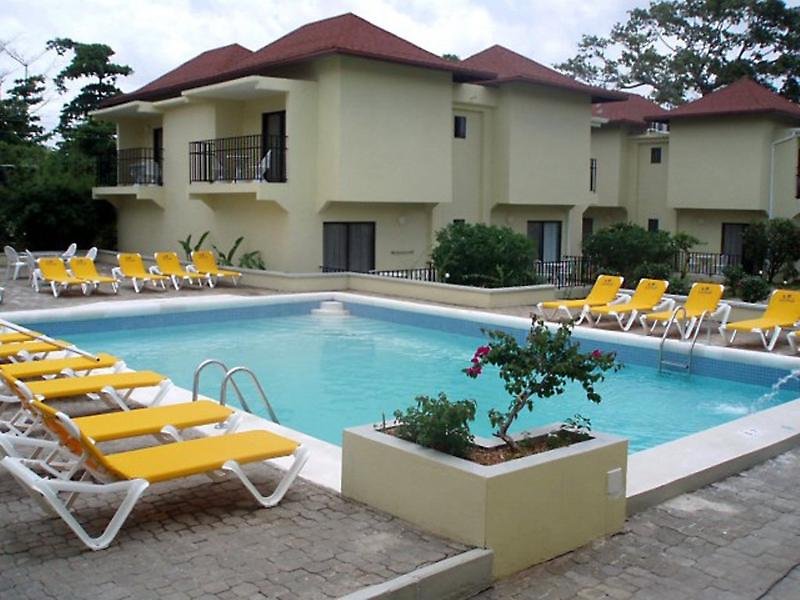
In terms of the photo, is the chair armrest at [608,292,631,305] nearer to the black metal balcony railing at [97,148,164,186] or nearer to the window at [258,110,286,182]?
the window at [258,110,286,182]

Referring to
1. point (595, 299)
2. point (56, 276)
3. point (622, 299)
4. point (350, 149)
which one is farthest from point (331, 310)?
point (622, 299)

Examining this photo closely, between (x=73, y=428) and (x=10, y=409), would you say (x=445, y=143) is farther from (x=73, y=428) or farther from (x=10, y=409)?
(x=73, y=428)

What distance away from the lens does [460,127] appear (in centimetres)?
2592

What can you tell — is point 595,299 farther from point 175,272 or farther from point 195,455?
point 195,455

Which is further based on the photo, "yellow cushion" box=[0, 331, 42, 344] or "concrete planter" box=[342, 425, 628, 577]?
"yellow cushion" box=[0, 331, 42, 344]

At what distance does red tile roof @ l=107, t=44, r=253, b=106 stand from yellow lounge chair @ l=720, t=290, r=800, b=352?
55.8 ft

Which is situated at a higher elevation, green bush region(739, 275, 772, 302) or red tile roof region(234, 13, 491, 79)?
red tile roof region(234, 13, 491, 79)

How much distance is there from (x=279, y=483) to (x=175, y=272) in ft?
51.9

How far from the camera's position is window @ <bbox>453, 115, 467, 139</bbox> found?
25.8 meters

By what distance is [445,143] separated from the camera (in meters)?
24.1

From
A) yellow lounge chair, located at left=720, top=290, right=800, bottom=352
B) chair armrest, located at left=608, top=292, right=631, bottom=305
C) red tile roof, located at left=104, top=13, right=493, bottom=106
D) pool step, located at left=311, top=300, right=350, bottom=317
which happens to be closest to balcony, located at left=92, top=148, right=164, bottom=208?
red tile roof, located at left=104, top=13, right=493, bottom=106

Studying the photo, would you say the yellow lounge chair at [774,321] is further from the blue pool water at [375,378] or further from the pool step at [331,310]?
the pool step at [331,310]

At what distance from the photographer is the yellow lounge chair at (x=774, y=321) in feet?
43.4

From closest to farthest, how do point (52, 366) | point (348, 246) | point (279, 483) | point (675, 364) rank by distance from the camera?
point (279, 483) < point (52, 366) < point (675, 364) < point (348, 246)
